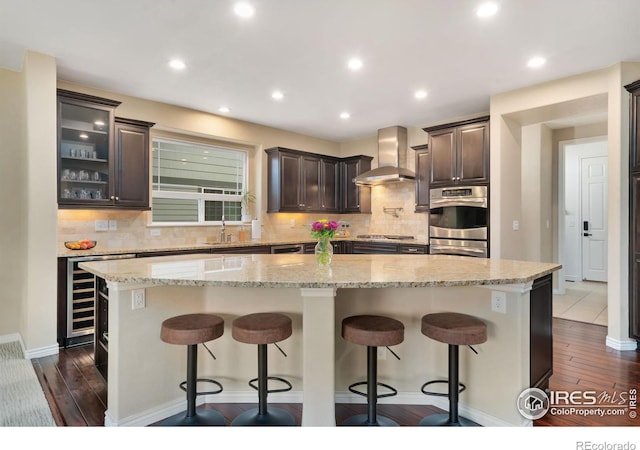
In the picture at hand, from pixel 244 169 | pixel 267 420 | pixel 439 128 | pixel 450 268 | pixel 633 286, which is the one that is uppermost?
pixel 439 128

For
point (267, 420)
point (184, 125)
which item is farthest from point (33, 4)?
point (267, 420)

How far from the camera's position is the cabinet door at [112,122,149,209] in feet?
13.4

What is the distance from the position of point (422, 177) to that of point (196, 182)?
3382mm

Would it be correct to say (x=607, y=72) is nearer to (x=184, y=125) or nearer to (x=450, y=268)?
(x=450, y=268)

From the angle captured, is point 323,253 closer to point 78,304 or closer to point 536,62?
point 78,304

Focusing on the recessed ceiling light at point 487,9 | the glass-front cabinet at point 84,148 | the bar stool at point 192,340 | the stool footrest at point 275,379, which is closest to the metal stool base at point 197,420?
the bar stool at point 192,340

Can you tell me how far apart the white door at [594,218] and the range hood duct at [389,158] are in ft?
12.7

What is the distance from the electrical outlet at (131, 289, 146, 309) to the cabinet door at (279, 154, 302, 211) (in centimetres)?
365

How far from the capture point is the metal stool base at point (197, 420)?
7.20 feet

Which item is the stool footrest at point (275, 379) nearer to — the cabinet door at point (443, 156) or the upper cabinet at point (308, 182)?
the cabinet door at point (443, 156)

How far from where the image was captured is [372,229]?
666cm

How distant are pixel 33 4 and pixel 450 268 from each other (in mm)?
3390

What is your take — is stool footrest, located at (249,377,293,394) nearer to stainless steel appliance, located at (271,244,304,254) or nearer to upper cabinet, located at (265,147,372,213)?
stainless steel appliance, located at (271,244,304,254)

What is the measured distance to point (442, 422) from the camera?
218 cm
